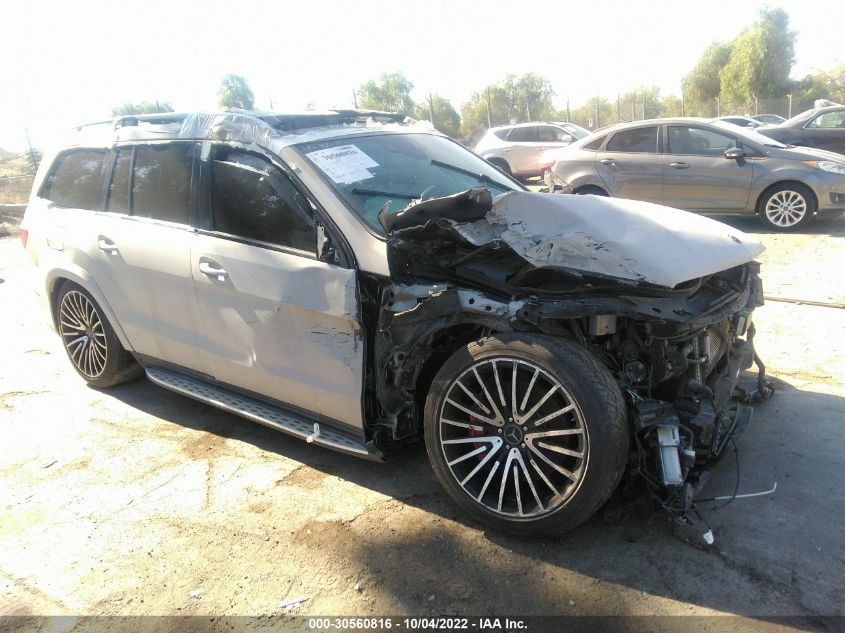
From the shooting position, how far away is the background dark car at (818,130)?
12.3 m

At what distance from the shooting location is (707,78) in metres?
46.8

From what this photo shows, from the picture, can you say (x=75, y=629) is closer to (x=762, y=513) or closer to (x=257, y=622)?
(x=257, y=622)

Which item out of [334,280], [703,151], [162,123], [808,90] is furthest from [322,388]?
[808,90]

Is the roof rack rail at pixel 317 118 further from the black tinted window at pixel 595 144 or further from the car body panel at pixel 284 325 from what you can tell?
the black tinted window at pixel 595 144

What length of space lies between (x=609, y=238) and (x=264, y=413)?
82.5 inches

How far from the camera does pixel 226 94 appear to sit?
4331 cm

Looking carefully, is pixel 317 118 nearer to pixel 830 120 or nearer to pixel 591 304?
pixel 591 304

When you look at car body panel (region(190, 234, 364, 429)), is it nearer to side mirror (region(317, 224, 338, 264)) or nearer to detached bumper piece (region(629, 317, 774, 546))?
side mirror (region(317, 224, 338, 264))

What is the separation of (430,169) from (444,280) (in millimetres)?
1110

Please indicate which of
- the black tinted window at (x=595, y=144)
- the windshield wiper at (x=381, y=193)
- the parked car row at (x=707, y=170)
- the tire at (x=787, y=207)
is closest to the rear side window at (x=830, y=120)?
the parked car row at (x=707, y=170)

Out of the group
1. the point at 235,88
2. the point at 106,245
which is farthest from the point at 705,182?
the point at 235,88

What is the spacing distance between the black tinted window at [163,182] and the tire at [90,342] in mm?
966

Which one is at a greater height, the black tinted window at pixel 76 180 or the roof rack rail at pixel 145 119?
the roof rack rail at pixel 145 119

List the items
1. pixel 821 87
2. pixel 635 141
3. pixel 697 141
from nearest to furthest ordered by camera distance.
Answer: pixel 697 141, pixel 635 141, pixel 821 87
